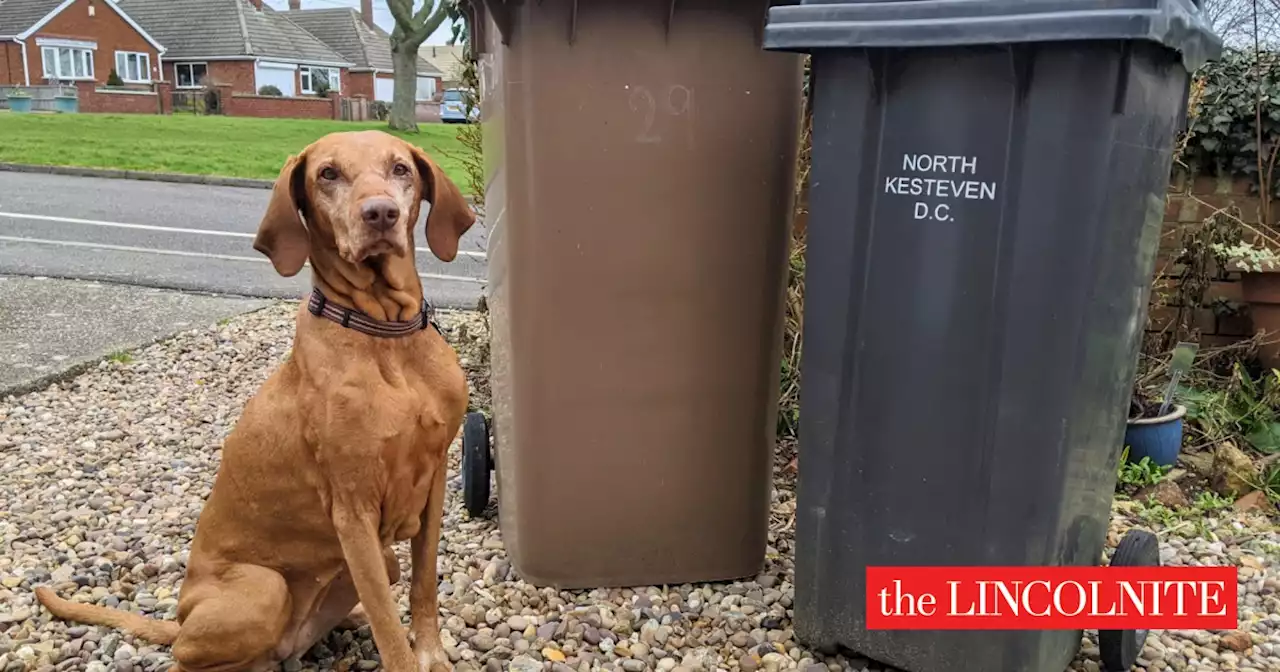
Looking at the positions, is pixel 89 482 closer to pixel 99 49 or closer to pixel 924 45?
pixel 924 45

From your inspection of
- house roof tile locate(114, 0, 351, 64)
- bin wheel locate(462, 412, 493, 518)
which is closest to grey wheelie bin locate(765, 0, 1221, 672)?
bin wheel locate(462, 412, 493, 518)

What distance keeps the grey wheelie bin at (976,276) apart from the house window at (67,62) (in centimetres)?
4800

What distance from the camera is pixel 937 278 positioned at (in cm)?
225

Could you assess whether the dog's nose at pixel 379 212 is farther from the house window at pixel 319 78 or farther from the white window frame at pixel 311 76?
the house window at pixel 319 78

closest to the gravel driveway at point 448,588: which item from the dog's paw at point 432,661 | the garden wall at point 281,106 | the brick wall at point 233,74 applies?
the dog's paw at point 432,661

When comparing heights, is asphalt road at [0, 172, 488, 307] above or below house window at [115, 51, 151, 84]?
below

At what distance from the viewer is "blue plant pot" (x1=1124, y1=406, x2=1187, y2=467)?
396cm

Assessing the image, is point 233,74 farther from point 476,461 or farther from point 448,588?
point 448,588

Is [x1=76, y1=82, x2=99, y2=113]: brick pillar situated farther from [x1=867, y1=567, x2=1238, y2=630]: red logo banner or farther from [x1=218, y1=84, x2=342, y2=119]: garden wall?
[x1=867, y1=567, x2=1238, y2=630]: red logo banner

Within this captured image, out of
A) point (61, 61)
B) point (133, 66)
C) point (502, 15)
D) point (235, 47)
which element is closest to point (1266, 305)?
point (502, 15)

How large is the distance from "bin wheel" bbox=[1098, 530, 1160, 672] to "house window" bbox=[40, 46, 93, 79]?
48436mm

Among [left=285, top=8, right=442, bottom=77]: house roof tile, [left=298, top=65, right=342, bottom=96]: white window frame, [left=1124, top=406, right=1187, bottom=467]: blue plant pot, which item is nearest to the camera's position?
[left=1124, top=406, right=1187, bottom=467]: blue plant pot

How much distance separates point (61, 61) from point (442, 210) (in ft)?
159

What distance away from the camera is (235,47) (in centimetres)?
4312
